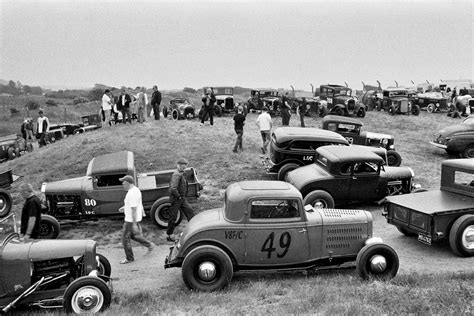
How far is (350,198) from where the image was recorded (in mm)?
11781

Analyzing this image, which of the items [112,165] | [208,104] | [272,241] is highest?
[208,104]

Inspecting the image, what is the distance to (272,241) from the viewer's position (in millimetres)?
7953

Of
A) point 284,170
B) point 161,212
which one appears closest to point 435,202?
point 284,170

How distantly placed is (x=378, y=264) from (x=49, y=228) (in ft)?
22.4

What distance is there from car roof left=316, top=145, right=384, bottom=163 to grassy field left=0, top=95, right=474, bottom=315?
10.1ft

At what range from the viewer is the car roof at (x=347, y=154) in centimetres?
1162

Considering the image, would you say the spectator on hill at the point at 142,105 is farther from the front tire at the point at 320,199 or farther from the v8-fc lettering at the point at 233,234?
the v8-fc lettering at the point at 233,234

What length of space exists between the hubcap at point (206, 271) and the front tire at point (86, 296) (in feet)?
4.78

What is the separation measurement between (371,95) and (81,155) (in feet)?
63.8

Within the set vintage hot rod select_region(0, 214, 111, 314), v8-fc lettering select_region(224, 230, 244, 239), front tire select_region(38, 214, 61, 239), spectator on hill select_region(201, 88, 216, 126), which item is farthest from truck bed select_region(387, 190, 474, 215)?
spectator on hill select_region(201, 88, 216, 126)

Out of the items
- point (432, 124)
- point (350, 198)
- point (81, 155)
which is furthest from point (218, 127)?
point (432, 124)

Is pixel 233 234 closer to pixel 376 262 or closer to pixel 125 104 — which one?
pixel 376 262

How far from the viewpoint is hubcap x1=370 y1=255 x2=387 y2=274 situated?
7805 mm

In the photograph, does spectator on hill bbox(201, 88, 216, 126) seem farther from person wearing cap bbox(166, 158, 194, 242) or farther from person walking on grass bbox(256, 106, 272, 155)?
person wearing cap bbox(166, 158, 194, 242)
